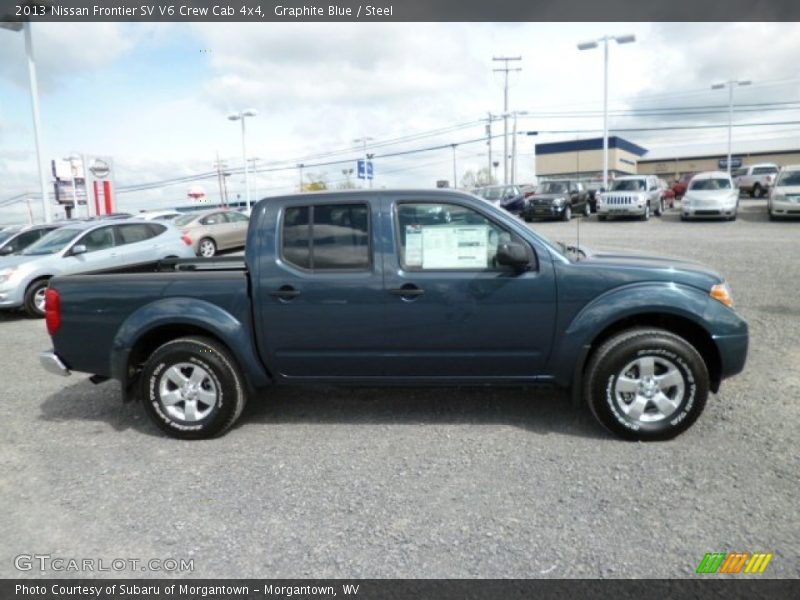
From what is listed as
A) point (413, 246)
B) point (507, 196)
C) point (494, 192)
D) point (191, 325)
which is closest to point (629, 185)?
point (507, 196)

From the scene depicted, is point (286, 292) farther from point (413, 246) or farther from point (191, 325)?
point (413, 246)

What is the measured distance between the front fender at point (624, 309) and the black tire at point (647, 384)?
0.13 meters

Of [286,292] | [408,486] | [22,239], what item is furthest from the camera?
[22,239]

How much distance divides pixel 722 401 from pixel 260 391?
4.01m

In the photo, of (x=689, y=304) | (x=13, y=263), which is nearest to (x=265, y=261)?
(x=689, y=304)

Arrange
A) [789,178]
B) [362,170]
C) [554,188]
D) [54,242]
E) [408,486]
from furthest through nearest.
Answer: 1. [362,170]
2. [554,188]
3. [789,178]
4. [54,242]
5. [408,486]

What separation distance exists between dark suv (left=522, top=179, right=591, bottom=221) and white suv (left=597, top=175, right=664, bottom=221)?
3.65 ft

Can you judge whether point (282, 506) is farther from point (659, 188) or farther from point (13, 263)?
point (659, 188)

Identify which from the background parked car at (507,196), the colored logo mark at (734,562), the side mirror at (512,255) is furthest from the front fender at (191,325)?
the background parked car at (507,196)

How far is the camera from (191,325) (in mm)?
4152

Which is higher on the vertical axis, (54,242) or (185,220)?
(185,220)

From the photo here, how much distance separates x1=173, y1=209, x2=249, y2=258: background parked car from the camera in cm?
1670

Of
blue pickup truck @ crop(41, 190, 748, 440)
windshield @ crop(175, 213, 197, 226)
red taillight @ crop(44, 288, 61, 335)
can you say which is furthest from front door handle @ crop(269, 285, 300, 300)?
windshield @ crop(175, 213, 197, 226)

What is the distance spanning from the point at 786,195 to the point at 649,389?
63.8 feet
